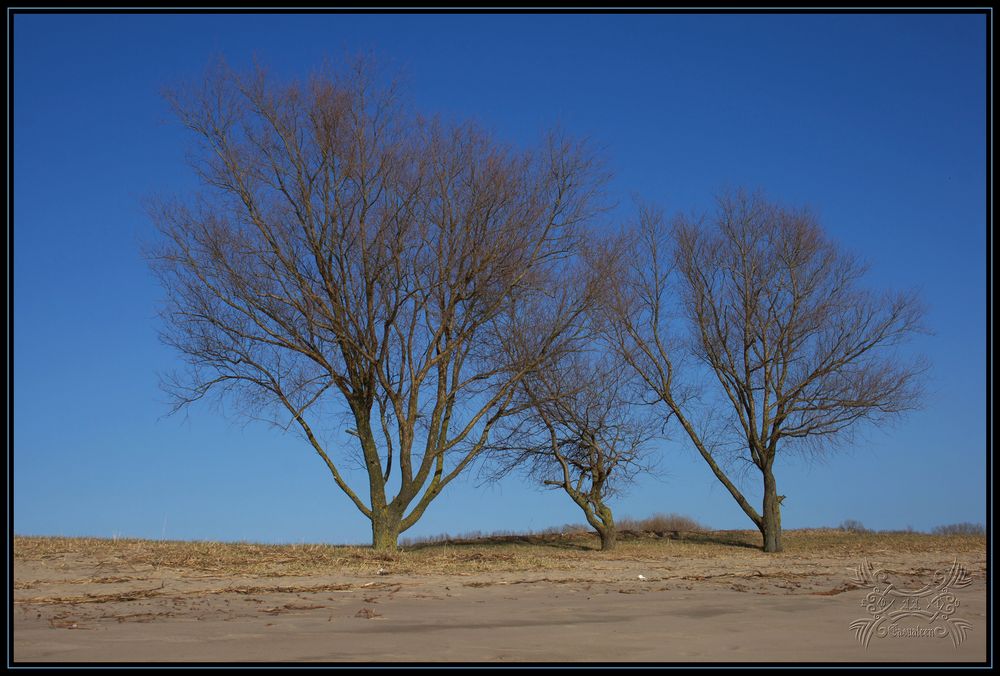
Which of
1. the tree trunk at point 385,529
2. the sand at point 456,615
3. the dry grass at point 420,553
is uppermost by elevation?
the tree trunk at point 385,529

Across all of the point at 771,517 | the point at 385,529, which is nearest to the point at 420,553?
the point at 385,529

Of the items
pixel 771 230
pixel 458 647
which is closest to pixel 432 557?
pixel 458 647

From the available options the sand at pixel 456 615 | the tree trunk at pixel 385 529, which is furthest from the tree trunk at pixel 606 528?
the sand at pixel 456 615

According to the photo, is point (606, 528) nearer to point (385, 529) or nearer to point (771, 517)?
point (771, 517)

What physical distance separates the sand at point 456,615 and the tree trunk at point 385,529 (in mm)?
3857

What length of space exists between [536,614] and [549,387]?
12365 mm

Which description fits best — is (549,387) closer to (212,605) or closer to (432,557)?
(432,557)

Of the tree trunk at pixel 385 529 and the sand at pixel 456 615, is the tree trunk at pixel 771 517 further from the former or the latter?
the tree trunk at pixel 385 529

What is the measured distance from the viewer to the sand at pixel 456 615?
652 cm

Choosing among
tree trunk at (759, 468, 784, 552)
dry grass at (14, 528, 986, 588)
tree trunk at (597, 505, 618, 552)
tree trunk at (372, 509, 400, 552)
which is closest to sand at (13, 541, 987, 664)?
dry grass at (14, 528, 986, 588)

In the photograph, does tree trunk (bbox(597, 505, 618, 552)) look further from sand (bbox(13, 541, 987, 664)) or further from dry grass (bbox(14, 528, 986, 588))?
sand (bbox(13, 541, 987, 664))

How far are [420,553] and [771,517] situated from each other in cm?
957

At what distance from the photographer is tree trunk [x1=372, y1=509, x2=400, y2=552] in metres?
18.6
